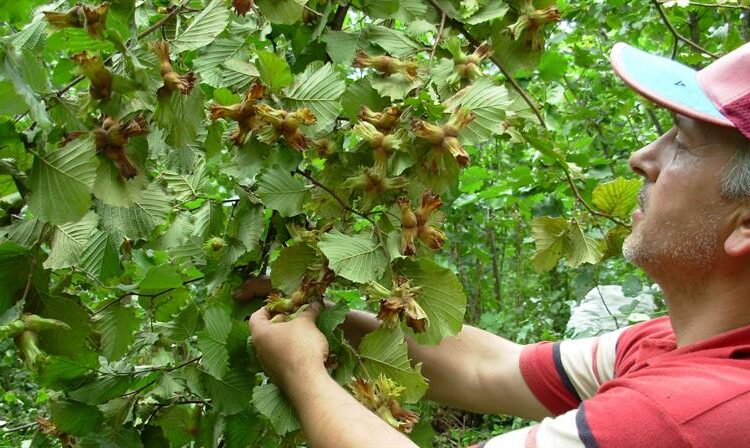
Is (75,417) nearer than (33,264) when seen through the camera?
No

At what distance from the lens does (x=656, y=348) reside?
1.49m

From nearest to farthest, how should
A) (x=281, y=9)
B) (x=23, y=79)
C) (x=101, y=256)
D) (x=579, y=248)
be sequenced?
(x=23, y=79)
(x=281, y=9)
(x=101, y=256)
(x=579, y=248)

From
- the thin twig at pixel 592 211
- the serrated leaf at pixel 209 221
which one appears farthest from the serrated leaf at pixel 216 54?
the thin twig at pixel 592 211

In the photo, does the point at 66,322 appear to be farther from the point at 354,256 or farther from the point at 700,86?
the point at 700,86

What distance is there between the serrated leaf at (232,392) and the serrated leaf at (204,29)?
1.78 ft

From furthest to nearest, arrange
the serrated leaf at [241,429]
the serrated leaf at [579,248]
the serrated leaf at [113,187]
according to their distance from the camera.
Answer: the serrated leaf at [579,248], the serrated leaf at [241,429], the serrated leaf at [113,187]

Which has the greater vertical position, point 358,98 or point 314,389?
point 358,98

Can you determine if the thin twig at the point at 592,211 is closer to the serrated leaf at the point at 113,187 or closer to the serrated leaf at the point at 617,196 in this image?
the serrated leaf at the point at 617,196

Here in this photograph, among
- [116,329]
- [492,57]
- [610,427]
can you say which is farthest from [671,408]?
[116,329]

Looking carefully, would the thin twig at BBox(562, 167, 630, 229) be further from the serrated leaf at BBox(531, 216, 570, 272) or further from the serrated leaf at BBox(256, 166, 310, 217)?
the serrated leaf at BBox(256, 166, 310, 217)

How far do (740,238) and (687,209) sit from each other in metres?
0.11

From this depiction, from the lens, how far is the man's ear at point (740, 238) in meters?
1.30

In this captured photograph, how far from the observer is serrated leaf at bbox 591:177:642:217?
1642 mm

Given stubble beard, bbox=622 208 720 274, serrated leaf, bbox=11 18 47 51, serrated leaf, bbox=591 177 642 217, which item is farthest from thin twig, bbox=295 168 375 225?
serrated leaf, bbox=591 177 642 217
